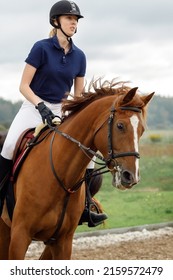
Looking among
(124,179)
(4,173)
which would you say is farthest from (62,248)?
(124,179)

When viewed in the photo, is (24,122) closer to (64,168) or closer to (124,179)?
(64,168)

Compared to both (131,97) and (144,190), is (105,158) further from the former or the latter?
(144,190)

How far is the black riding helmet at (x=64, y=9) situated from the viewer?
6246 millimetres

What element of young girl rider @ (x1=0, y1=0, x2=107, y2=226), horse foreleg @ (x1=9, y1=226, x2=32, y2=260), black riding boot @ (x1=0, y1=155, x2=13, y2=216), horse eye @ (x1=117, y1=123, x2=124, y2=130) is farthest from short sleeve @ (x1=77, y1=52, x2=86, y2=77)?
horse foreleg @ (x1=9, y1=226, x2=32, y2=260)

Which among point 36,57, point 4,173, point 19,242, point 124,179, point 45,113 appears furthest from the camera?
point 4,173

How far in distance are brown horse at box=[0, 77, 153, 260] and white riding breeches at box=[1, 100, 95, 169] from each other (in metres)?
0.33

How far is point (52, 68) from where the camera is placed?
6.31 metres

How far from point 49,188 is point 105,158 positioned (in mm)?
730

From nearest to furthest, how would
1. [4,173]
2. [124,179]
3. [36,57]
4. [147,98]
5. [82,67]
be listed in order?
[124,179], [147,98], [36,57], [4,173], [82,67]

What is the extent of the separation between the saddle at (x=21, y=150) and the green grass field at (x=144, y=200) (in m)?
4.11

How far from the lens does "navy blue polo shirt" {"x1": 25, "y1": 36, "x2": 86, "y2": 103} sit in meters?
6.29

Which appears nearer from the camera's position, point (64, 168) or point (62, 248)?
point (64, 168)

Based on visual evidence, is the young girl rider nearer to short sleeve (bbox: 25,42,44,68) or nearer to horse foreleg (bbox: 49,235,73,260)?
short sleeve (bbox: 25,42,44,68)

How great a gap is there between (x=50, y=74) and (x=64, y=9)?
2.11 ft
